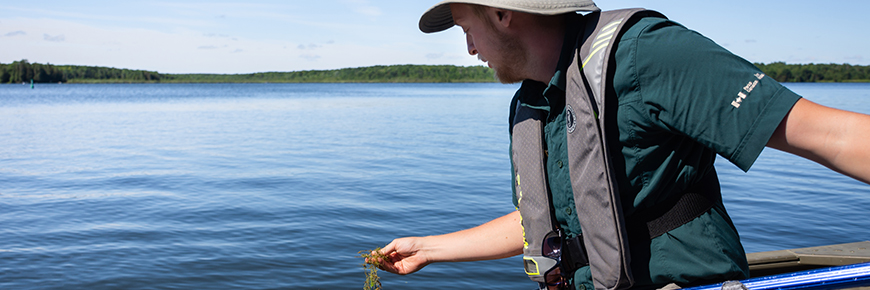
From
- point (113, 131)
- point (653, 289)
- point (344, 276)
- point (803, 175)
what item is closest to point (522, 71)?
point (653, 289)

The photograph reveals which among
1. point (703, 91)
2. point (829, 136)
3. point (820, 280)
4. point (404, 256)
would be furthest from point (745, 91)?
point (404, 256)

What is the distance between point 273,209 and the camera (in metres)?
11.0

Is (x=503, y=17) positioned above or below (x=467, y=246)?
above

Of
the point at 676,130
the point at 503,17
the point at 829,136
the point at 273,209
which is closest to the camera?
the point at 829,136

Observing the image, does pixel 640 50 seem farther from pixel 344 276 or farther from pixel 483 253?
pixel 344 276

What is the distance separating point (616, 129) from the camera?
164 cm

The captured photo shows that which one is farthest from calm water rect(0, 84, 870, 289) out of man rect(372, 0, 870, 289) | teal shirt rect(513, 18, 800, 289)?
teal shirt rect(513, 18, 800, 289)

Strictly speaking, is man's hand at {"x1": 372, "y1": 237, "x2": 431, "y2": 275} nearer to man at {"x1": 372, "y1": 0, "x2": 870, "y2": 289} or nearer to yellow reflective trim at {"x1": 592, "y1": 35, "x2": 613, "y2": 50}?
man at {"x1": 372, "y1": 0, "x2": 870, "y2": 289}

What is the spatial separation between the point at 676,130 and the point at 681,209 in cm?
29

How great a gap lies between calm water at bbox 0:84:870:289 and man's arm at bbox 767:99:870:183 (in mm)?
6180

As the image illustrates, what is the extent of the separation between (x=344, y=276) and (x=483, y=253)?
557 cm

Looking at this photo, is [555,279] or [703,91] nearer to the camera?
[703,91]

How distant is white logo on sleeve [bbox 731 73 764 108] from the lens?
4.58ft

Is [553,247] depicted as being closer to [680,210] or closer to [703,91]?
[680,210]
